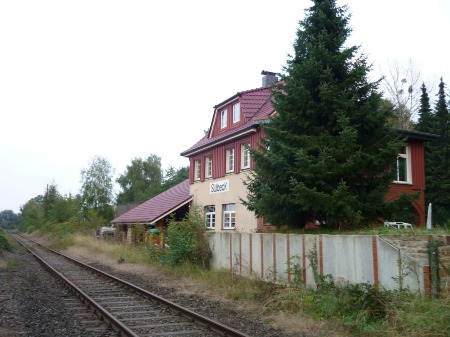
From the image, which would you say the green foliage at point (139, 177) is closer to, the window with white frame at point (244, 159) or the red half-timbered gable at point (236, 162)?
the red half-timbered gable at point (236, 162)

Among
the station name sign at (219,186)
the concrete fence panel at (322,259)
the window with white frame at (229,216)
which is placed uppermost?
the station name sign at (219,186)

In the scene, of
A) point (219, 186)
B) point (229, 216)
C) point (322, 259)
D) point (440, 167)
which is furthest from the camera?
point (440, 167)

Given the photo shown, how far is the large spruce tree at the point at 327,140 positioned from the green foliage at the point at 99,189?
182 ft

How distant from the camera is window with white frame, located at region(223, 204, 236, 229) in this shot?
2478 cm

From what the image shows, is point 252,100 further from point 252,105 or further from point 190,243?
point 190,243

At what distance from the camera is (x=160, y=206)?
32.0 metres

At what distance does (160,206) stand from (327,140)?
821 inches

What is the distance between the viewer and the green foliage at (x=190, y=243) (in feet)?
52.2

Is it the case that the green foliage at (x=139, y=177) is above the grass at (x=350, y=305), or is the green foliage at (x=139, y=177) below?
above

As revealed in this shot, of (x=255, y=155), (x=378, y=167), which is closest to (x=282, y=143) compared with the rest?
(x=255, y=155)

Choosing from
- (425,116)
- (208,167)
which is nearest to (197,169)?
(208,167)

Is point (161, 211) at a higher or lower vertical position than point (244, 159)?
lower

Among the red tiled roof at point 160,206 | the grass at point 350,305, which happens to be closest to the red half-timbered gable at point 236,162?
the red tiled roof at point 160,206

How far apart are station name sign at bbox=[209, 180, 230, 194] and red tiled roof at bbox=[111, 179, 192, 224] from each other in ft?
10.3
